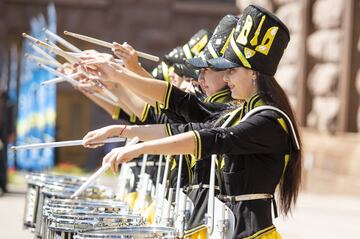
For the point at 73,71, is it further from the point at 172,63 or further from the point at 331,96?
the point at 331,96

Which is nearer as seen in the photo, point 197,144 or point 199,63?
point 197,144

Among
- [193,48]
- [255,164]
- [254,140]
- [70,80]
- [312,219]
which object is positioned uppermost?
[193,48]

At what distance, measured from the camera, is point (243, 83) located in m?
5.02

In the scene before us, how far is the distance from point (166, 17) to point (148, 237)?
21982 mm

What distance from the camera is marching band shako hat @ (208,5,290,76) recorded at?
4.98 meters

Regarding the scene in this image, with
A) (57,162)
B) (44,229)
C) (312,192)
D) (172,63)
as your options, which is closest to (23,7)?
(57,162)

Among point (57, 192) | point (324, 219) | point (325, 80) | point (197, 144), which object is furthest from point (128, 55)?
point (325, 80)

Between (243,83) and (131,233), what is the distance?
912mm

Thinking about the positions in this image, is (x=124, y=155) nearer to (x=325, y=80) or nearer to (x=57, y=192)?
(x=57, y=192)

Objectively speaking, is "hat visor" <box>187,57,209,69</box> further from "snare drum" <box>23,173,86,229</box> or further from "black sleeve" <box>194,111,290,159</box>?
"snare drum" <box>23,173,86,229</box>

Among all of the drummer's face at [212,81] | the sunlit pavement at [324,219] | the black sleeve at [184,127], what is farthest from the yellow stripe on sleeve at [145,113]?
the sunlit pavement at [324,219]

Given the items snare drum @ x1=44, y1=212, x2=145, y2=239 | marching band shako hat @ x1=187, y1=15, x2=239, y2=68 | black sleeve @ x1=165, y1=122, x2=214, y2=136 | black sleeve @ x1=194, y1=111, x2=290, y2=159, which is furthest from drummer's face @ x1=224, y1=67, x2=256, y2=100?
snare drum @ x1=44, y1=212, x2=145, y2=239

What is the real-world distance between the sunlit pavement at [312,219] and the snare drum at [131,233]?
19.2 feet

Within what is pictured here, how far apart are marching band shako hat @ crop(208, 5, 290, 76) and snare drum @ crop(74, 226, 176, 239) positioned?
86cm
